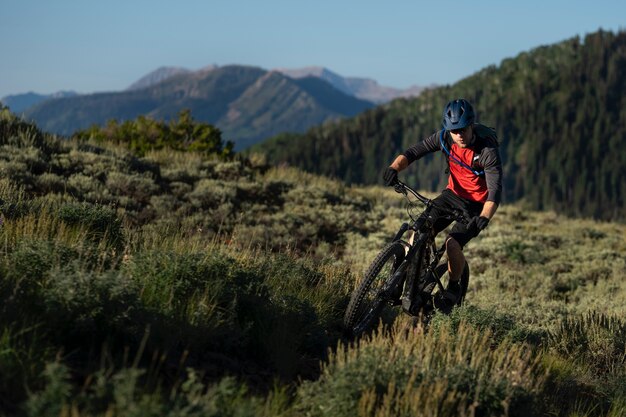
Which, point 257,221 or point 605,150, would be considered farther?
point 605,150

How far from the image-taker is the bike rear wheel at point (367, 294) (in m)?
6.92

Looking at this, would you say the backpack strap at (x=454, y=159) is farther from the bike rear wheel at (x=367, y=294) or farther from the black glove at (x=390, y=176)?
the bike rear wheel at (x=367, y=294)

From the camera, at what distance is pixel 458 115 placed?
751cm

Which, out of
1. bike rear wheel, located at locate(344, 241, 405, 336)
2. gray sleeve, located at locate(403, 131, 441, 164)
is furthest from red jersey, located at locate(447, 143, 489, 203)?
bike rear wheel, located at locate(344, 241, 405, 336)

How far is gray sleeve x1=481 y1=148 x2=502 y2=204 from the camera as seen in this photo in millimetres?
7539

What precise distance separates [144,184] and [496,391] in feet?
42.4

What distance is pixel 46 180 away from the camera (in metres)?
14.7

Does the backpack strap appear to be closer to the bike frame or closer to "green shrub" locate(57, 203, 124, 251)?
the bike frame

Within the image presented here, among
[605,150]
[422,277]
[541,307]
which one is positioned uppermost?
[605,150]

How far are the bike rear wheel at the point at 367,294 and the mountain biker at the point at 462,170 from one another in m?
0.79

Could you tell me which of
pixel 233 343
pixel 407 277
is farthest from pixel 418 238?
pixel 233 343

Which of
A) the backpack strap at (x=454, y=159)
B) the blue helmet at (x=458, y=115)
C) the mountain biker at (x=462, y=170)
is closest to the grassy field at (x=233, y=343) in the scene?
the mountain biker at (x=462, y=170)

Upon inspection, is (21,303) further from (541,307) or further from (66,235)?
(541,307)

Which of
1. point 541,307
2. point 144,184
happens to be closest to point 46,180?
point 144,184
